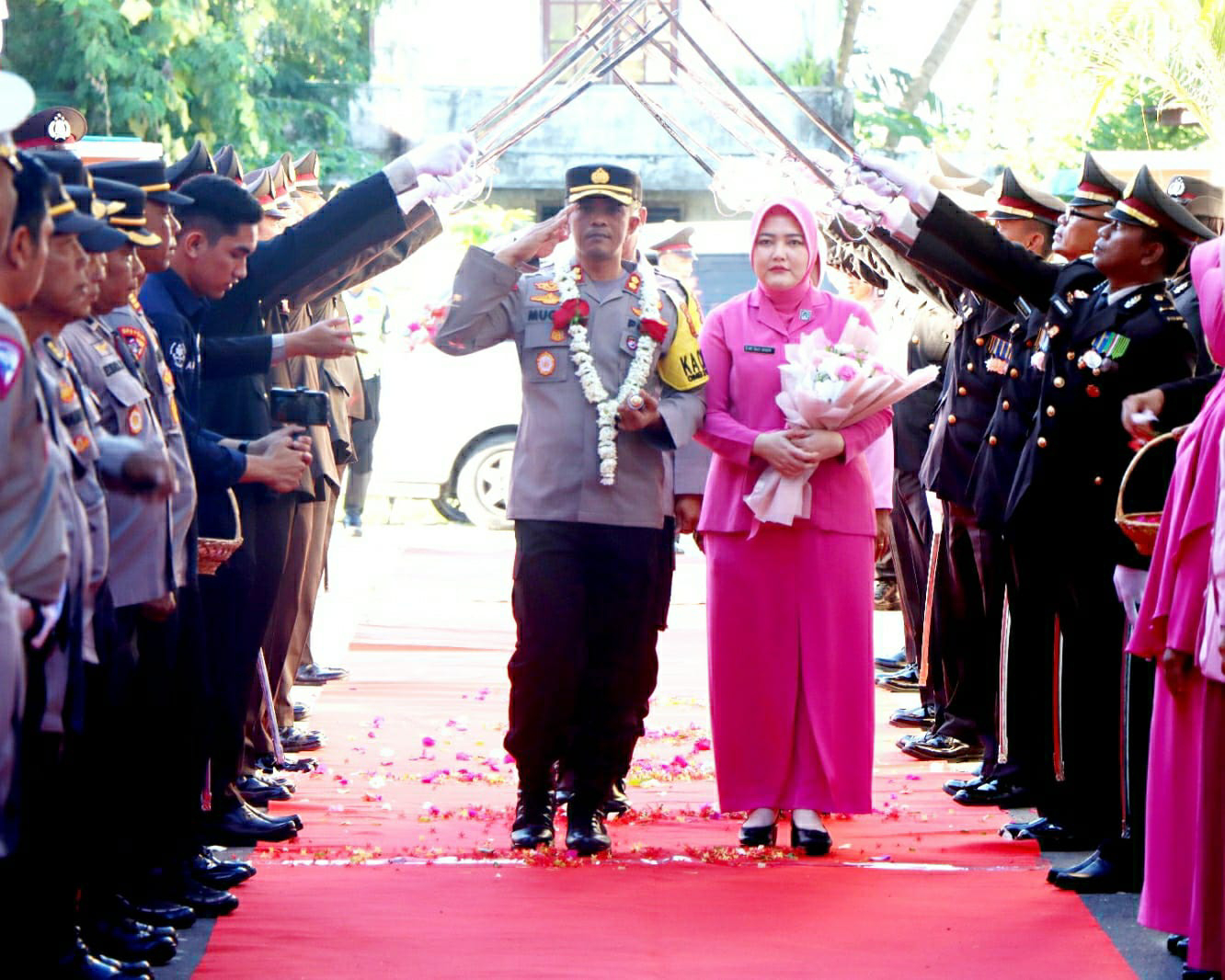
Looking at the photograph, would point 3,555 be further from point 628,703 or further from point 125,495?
point 628,703

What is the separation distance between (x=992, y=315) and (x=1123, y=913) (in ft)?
8.21

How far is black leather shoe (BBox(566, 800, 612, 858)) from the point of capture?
19.6ft

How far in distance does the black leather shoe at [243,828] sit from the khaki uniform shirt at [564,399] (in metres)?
1.25

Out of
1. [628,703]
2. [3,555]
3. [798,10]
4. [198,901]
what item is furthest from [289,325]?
[798,10]

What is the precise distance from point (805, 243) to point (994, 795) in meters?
2.08

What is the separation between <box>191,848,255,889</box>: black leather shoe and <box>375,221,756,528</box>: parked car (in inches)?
392

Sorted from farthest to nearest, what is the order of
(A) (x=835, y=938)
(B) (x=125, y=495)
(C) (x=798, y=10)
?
(C) (x=798, y=10)
(A) (x=835, y=938)
(B) (x=125, y=495)

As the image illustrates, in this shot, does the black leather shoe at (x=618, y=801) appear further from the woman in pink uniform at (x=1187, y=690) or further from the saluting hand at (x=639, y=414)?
the woman in pink uniform at (x=1187, y=690)

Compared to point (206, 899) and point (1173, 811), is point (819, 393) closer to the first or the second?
point (1173, 811)

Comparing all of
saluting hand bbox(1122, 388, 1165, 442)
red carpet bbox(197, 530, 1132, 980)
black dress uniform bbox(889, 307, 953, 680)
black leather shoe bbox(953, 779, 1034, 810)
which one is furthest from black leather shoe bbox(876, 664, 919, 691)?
saluting hand bbox(1122, 388, 1165, 442)

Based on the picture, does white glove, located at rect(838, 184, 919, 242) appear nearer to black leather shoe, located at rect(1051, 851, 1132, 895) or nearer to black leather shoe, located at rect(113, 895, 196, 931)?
black leather shoe, located at rect(1051, 851, 1132, 895)

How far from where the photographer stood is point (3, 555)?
10.8ft

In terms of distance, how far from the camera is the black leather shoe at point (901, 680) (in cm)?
945

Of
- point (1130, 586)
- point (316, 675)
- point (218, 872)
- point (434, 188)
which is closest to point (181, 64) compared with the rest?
point (316, 675)
